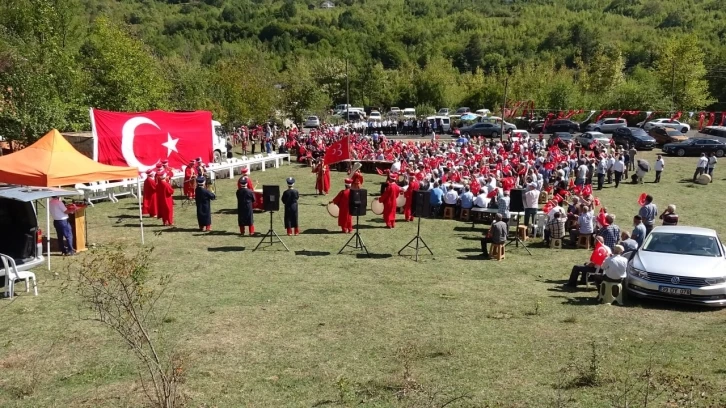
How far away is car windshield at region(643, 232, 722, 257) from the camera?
40.3 feet

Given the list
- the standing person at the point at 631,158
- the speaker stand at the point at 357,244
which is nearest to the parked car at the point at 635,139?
the standing person at the point at 631,158

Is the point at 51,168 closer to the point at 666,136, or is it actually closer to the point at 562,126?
the point at 666,136

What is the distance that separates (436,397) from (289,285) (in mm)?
5867

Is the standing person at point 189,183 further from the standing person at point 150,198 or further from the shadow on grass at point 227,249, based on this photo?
the shadow on grass at point 227,249

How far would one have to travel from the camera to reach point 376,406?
7.36m

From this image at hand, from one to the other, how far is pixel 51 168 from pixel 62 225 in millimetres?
1386

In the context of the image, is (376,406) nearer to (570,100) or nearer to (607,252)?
(607,252)

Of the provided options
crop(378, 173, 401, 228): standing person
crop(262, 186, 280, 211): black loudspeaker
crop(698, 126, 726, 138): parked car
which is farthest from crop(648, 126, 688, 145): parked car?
crop(262, 186, 280, 211): black loudspeaker

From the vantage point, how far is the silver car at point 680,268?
11.2 meters

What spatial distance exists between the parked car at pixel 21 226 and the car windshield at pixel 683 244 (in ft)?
40.0

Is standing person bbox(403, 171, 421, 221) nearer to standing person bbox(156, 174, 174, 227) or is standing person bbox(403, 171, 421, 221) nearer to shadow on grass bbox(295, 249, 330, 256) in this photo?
shadow on grass bbox(295, 249, 330, 256)

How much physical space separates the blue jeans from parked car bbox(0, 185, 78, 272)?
A: 59.2 inches

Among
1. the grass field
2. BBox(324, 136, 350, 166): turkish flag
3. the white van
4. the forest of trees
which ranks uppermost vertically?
the forest of trees

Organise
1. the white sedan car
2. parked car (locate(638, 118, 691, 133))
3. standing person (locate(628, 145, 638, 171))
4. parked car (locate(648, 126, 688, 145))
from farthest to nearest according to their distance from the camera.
Answer: the white sedan car, parked car (locate(638, 118, 691, 133)), parked car (locate(648, 126, 688, 145)), standing person (locate(628, 145, 638, 171))
